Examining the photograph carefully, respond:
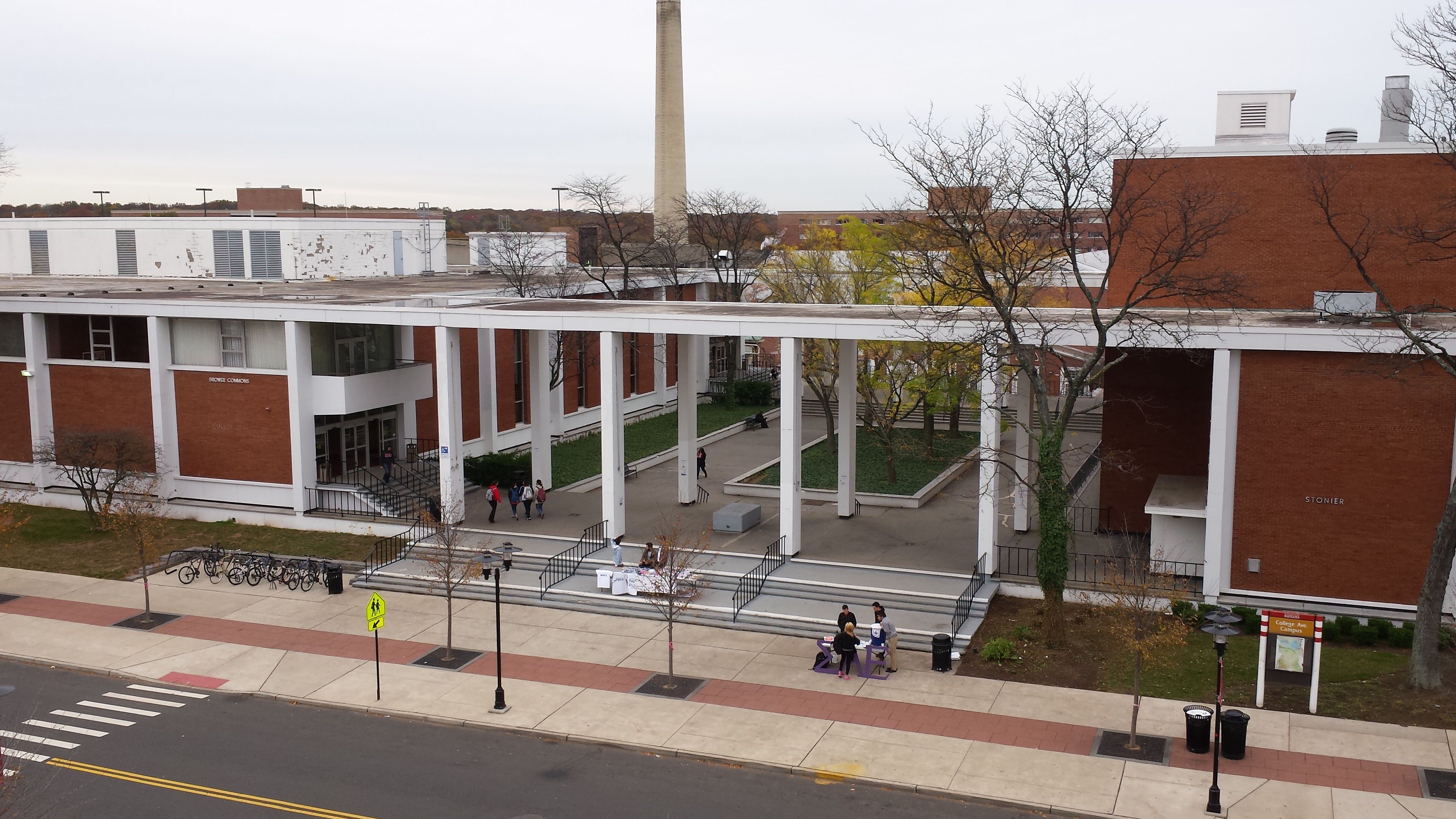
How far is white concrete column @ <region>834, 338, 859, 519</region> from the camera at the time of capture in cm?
3609

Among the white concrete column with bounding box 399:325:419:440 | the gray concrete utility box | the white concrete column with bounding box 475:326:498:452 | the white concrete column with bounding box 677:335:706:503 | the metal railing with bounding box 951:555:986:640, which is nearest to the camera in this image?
the metal railing with bounding box 951:555:986:640

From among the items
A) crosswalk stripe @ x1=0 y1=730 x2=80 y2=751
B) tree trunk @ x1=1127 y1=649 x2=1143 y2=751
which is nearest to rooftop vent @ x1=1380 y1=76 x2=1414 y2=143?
tree trunk @ x1=1127 y1=649 x2=1143 y2=751

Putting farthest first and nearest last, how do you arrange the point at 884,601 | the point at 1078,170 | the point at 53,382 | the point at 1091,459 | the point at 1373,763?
the point at 1091,459
the point at 53,382
the point at 884,601
the point at 1078,170
the point at 1373,763

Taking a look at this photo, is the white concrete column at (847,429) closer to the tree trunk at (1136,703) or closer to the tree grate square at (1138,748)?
the tree trunk at (1136,703)

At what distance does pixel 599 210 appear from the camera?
56.3 meters

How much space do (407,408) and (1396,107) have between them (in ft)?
107

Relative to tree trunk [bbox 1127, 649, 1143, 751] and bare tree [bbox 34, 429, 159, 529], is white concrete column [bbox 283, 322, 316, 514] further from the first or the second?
Result: tree trunk [bbox 1127, 649, 1143, 751]

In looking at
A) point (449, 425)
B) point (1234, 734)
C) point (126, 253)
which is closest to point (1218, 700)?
point (1234, 734)

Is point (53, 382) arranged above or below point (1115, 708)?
above

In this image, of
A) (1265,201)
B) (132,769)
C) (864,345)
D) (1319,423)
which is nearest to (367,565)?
(132,769)

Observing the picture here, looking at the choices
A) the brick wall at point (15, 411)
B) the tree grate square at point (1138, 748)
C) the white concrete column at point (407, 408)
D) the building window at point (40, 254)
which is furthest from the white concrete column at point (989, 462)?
the building window at point (40, 254)

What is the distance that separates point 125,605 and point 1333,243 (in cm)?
3310

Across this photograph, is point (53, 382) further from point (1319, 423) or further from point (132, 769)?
point (1319, 423)

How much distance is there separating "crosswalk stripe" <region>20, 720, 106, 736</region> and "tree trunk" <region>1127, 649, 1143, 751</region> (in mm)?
18663
